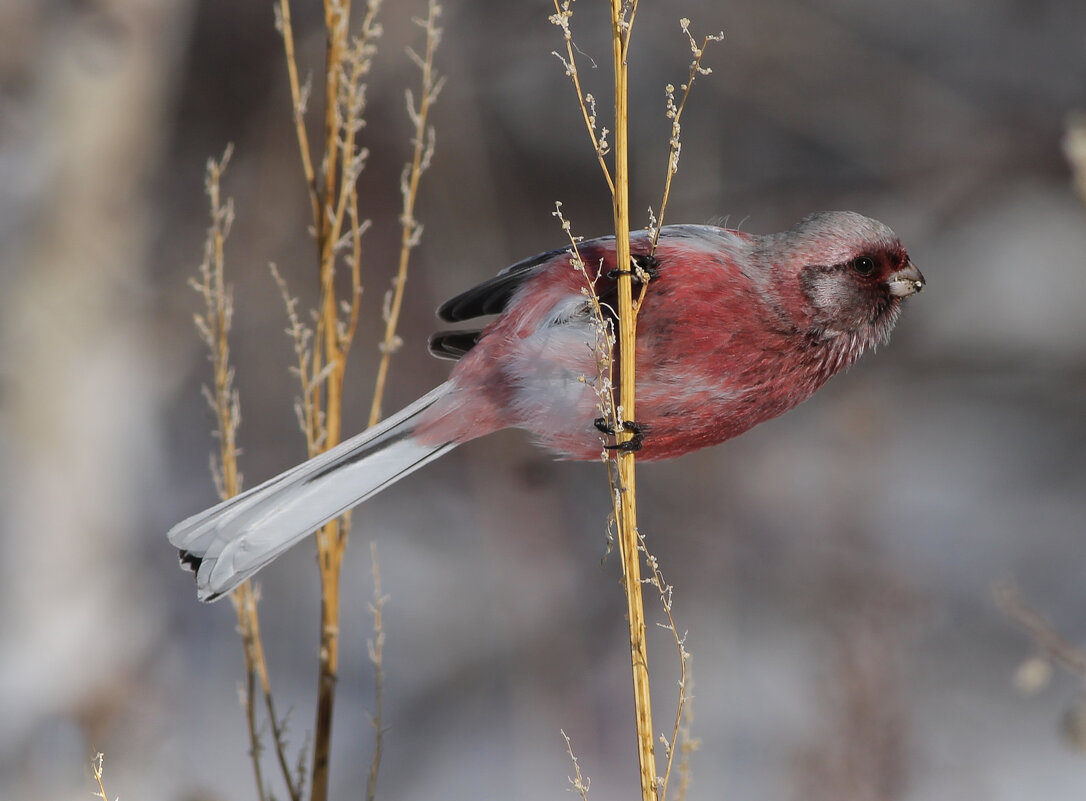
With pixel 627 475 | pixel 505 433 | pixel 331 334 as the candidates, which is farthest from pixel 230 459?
pixel 505 433

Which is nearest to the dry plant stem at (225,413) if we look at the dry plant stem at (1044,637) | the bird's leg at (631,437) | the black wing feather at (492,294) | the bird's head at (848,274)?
the black wing feather at (492,294)

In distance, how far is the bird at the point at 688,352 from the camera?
3.98 feet

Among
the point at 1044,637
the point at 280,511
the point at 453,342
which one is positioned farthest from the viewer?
the point at 453,342

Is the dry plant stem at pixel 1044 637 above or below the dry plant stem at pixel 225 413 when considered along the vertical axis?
below

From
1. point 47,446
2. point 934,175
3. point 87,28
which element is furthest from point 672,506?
point 87,28

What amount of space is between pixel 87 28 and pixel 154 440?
1.67 metres

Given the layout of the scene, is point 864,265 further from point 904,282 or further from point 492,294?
point 492,294

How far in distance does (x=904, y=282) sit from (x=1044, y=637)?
453 millimetres

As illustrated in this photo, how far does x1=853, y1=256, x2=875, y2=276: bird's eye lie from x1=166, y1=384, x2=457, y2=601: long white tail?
0.56m

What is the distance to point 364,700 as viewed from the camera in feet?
13.7

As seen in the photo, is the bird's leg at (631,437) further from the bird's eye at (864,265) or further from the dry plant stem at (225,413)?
the dry plant stem at (225,413)

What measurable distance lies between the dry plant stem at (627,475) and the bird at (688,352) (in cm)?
6

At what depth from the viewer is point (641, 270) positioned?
3.76 ft

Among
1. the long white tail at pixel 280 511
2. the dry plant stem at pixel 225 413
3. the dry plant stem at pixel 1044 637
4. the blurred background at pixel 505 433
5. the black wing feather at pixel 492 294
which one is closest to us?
the dry plant stem at pixel 1044 637
